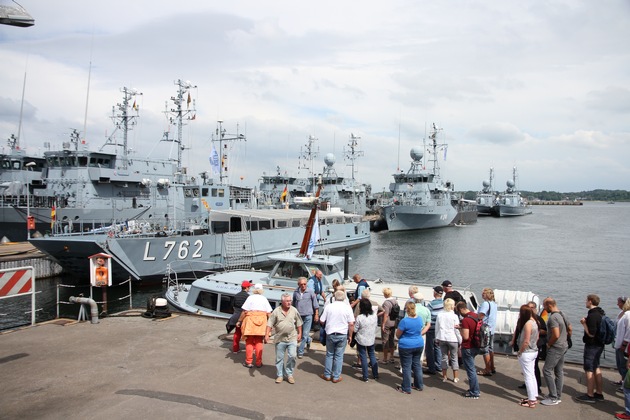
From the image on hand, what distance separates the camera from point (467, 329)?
6.94 meters

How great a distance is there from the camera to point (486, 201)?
12362 centimetres

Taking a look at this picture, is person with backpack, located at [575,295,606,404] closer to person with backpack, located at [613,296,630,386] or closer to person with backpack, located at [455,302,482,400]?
person with backpack, located at [613,296,630,386]

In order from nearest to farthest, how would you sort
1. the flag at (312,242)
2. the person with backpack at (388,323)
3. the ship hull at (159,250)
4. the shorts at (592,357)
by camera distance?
1. the shorts at (592,357)
2. the person with backpack at (388,323)
3. the flag at (312,242)
4. the ship hull at (159,250)

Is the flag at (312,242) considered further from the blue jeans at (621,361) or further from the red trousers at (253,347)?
the blue jeans at (621,361)

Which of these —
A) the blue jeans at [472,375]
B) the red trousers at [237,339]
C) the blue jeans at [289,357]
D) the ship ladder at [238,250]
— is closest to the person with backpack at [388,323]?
the blue jeans at [472,375]

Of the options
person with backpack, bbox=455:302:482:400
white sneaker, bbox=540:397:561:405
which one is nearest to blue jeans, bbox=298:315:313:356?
person with backpack, bbox=455:302:482:400

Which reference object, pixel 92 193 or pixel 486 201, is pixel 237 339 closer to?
pixel 92 193

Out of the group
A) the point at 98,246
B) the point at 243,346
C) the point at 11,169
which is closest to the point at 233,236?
the point at 98,246

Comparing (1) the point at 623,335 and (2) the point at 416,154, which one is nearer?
(1) the point at 623,335

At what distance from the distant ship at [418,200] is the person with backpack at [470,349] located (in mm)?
58377

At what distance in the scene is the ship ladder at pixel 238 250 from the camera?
91.5ft

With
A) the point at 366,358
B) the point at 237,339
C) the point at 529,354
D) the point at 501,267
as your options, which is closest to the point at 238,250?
the point at 237,339

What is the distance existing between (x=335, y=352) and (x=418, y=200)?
209ft

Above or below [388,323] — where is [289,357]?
below
